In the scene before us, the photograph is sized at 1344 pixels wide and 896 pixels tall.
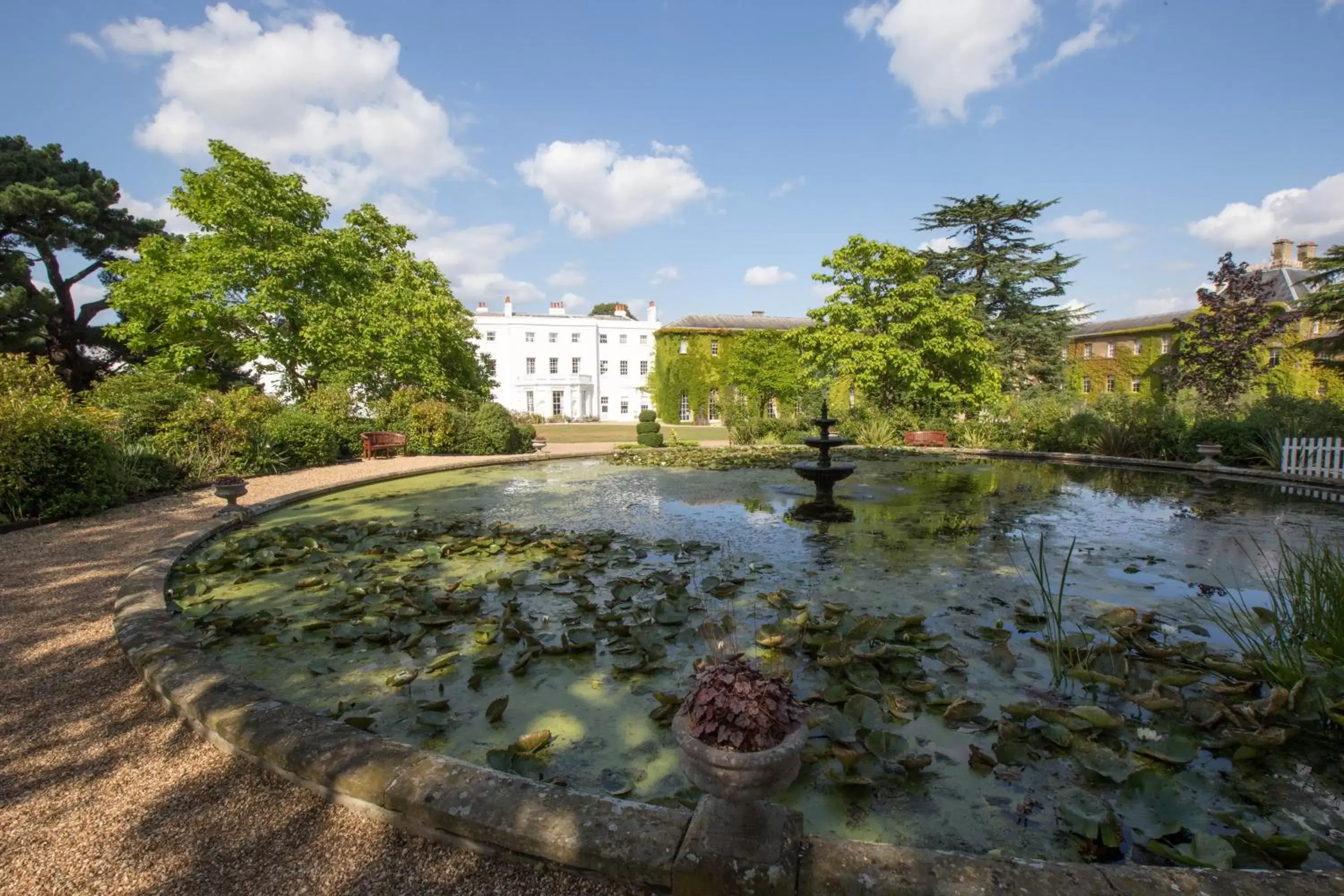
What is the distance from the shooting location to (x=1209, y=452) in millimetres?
11117

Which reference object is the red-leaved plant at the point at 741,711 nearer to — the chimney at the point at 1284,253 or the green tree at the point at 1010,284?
the green tree at the point at 1010,284

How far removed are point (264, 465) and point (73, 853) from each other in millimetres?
12245

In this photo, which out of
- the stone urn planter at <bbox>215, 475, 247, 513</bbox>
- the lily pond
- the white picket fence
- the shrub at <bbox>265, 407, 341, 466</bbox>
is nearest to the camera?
the lily pond

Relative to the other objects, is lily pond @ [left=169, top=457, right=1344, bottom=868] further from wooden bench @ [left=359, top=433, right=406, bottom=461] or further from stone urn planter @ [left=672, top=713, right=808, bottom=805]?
wooden bench @ [left=359, top=433, right=406, bottom=461]

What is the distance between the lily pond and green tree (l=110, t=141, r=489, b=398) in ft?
48.9

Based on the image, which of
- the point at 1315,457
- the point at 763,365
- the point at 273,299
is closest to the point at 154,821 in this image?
the point at 1315,457

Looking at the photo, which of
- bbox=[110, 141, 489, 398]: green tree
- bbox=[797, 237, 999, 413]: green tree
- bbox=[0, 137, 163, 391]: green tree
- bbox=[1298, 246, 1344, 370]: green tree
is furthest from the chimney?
bbox=[0, 137, 163, 391]: green tree

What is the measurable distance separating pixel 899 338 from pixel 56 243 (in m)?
30.7

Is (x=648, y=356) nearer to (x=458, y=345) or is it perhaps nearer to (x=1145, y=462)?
(x=458, y=345)

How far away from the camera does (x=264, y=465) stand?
1238 cm

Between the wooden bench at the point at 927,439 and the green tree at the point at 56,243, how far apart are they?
26825 millimetres

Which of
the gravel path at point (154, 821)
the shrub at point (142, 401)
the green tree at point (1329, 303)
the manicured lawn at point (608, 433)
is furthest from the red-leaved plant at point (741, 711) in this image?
the green tree at point (1329, 303)

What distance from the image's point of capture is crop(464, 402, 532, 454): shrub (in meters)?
16.6

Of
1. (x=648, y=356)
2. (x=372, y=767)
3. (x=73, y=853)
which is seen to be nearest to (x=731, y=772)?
(x=372, y=767)
